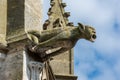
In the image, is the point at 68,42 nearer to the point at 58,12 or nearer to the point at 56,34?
the point at 56,34

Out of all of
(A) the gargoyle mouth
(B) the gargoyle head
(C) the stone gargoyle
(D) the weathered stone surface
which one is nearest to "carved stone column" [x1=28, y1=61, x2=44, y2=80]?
(C) the stone gargoyle

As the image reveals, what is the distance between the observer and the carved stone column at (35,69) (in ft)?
37.0

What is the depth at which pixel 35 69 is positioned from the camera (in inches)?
446

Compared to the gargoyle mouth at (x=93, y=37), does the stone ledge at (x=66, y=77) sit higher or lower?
higher

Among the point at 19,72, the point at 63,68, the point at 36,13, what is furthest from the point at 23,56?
the point at 63,68

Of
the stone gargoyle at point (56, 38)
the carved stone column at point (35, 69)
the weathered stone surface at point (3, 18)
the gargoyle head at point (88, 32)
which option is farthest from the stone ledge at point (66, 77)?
the gargoyle head at point (88, 32)

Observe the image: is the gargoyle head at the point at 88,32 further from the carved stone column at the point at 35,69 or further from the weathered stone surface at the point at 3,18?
the weathered stone surface at the point at 3,18

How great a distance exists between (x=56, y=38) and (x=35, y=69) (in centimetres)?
61

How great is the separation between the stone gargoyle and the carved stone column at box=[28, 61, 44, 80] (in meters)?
0.21

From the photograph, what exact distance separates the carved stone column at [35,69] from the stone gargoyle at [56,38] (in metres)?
0.21

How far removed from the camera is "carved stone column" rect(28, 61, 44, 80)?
444 inches

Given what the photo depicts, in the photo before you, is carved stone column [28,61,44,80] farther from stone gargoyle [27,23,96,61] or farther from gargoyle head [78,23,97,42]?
gargoyle head [78,23,97,42]

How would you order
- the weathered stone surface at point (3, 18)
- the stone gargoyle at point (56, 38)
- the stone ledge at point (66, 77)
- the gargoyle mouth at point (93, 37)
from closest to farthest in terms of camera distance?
the gargoyle mouth at point (93, 37) → the stone gargoyle at point (56, 38) → the weathered stone surface at point (3, 18) → the stone ledge at point (66, 77)

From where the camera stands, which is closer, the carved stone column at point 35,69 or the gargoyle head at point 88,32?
the gargoyle head at point 88,32
